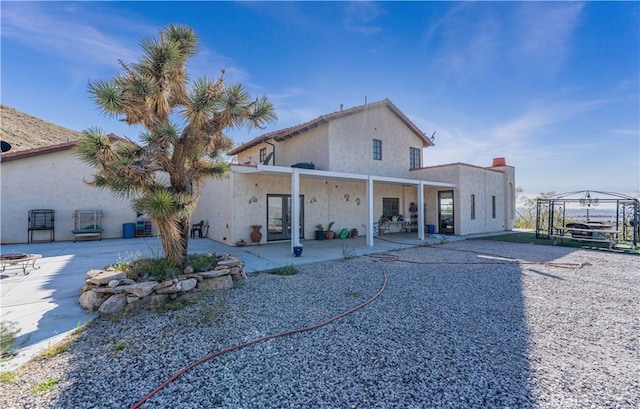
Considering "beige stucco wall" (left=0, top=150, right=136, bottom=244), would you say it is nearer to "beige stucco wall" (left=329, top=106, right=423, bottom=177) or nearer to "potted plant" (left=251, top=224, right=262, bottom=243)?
"potted plant" (left=251, top=224, right=262, bottom=243)

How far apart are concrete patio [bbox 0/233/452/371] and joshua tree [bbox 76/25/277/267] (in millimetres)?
1605

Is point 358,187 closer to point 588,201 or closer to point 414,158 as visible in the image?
point 414,158

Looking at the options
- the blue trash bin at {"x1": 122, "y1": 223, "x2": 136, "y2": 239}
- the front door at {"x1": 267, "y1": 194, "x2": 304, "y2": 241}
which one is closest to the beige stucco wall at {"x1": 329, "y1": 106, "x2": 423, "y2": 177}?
the front door at {"x1": 267, "y1": 194, "x2": 304, "y2": 241}

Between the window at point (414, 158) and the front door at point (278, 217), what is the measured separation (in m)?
8.82

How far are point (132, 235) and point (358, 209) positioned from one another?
11.6m

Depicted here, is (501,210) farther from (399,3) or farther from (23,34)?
(23,34)

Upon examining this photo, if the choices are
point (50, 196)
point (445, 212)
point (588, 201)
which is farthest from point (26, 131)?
point (588, 201)

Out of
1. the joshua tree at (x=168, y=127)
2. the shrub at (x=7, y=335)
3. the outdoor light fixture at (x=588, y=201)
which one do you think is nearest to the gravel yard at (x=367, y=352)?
the shrub at (x=7, y=335)

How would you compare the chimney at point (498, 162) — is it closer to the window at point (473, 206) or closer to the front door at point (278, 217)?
the window at point (473, 206)

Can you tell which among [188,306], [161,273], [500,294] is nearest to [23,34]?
[161,273]

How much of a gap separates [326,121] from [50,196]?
12.8 meters

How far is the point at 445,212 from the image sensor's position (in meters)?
15.4

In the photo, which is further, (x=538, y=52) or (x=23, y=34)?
(x=538, y=52)

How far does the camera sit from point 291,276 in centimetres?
661
